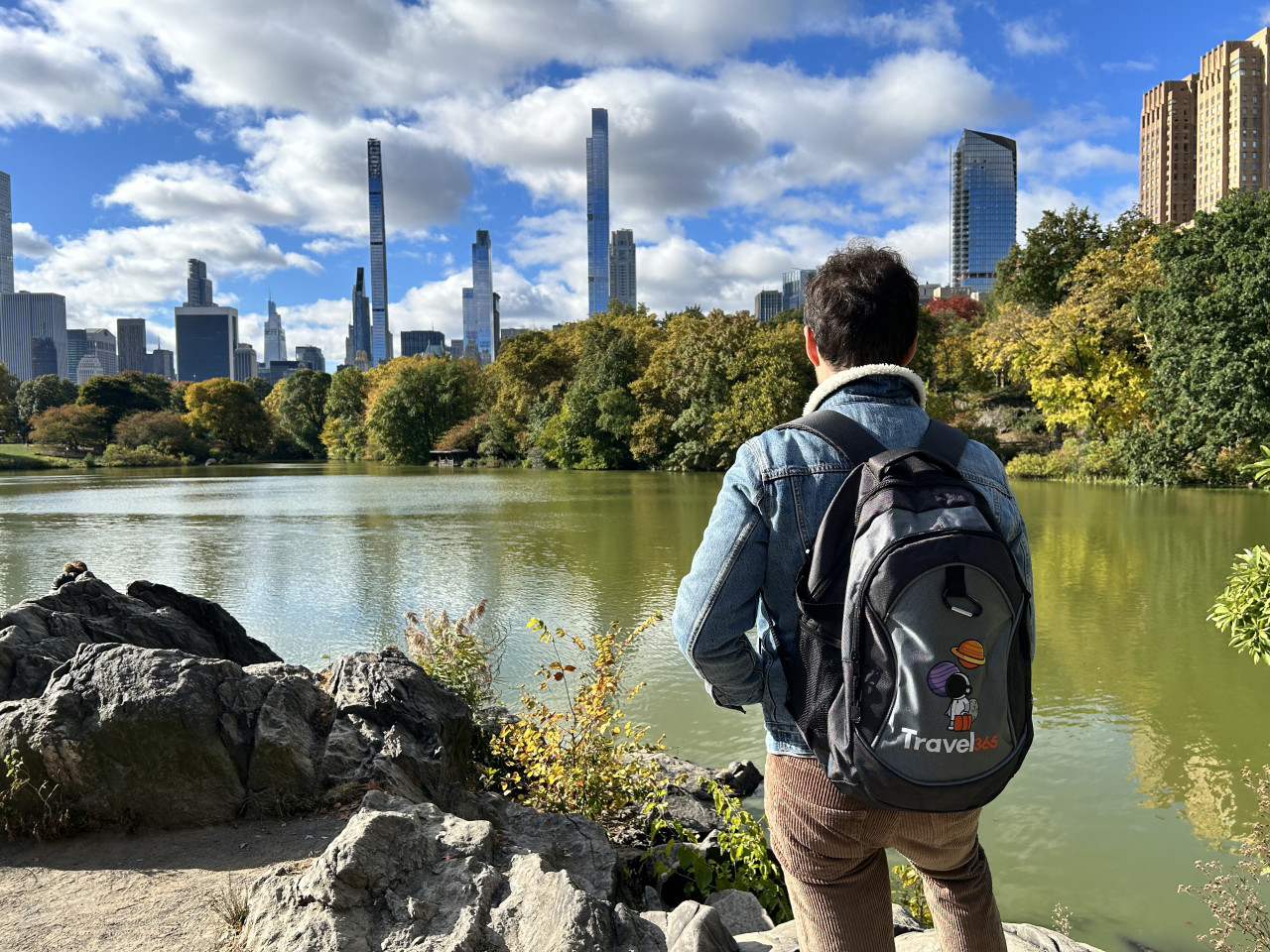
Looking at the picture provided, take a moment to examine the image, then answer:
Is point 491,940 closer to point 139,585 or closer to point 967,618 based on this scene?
point 967,618

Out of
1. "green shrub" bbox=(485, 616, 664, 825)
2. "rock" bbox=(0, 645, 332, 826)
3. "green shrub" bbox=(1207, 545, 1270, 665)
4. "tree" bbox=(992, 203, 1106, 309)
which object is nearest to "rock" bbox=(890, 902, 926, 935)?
"green shrub" bbox=(485, 616, 664, 825)

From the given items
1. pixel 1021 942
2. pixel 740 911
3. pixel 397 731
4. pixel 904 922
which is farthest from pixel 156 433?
pixel 1021 942

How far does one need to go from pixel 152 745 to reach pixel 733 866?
2455mm

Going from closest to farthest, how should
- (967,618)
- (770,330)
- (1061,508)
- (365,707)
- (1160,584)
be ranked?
(967,618) < (365,707) < (1160,584) < (1061,508) < (770,330)

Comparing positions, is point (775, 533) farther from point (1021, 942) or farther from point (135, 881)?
point (135, 881)

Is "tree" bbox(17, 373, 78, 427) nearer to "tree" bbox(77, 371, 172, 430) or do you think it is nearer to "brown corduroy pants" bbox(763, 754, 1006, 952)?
"tree" bbox(77, 371, 172, 430)

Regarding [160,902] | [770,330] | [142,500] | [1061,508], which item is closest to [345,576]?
[160,902]

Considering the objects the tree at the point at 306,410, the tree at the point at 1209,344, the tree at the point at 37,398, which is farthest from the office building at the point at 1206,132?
the tree at the point at 37,398

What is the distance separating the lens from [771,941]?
260cm

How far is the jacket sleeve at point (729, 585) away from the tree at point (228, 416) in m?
73.3

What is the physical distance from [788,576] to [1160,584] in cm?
1078

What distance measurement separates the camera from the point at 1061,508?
1889cm

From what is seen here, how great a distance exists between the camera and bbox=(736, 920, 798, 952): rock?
2.52 m

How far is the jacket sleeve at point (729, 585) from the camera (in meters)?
1.50
